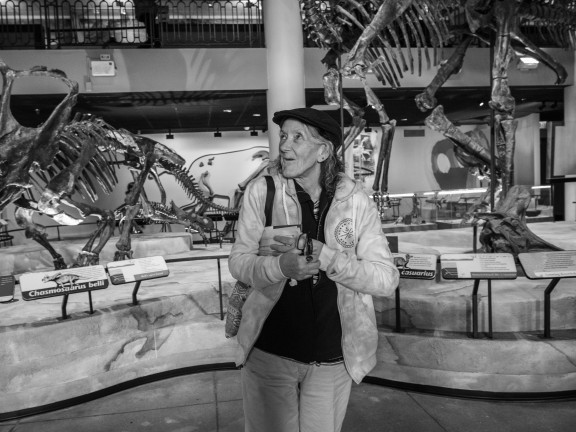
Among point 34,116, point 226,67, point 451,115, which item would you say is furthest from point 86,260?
point 451,115

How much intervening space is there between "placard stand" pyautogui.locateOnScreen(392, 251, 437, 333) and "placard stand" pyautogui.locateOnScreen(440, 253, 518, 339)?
0.10 m

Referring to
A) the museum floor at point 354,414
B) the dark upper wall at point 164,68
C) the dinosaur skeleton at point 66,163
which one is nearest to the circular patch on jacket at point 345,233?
the museum floor at point 354,414

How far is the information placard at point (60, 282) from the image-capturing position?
3.72m

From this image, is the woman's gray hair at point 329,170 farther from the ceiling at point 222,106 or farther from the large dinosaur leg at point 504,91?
the ceiling at point 222,106

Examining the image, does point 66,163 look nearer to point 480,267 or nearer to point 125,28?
point 125,28

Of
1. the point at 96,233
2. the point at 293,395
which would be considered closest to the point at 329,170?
the point at 293,395

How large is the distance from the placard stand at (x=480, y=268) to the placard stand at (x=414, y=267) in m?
0.10

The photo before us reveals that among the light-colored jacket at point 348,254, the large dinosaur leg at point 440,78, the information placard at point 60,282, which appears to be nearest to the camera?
the light-colored jacket at point 348,254

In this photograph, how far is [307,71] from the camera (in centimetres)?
1020

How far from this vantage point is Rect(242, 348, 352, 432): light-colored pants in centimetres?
188

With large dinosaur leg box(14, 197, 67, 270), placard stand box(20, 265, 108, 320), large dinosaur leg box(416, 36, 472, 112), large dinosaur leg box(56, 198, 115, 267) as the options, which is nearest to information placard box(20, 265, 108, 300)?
placard stand box(20, 265, 108, 320)

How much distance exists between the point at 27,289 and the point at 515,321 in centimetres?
348

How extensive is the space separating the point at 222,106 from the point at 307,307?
10.4 m

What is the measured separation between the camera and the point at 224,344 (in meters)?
4.56
